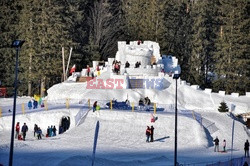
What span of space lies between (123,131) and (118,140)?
81.6 inches

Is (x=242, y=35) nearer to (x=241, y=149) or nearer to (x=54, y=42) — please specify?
(x=54, y=42)

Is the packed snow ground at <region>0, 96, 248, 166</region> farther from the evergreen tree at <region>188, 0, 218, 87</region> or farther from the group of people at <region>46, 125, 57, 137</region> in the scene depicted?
the evergreen tree at <region>188, 0, 218, 87</region>

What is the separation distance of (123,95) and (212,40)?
1331 inches

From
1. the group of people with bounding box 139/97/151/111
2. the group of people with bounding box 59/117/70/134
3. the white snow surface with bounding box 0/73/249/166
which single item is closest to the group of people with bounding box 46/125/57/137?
the white snow surface with bounding box 0/73/249/166

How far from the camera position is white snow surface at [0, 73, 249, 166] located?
104 ft

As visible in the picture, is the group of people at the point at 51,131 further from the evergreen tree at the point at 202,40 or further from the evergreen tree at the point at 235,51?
the evergreen tree at the point at 202,40

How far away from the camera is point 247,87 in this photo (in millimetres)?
66750

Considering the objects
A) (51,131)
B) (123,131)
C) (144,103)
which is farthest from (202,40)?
(51,131)

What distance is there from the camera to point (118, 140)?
38000 mm

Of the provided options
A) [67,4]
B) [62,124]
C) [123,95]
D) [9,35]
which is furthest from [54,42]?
[62,124]

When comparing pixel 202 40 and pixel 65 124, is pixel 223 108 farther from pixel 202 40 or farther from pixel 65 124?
pixel 202 40

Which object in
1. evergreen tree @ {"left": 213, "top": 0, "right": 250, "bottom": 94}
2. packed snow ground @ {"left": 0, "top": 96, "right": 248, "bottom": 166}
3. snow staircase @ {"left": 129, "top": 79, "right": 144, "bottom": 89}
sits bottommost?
packed snow ground @ {"left": 0, "top": 96, "right": 248, "bottom": 166}

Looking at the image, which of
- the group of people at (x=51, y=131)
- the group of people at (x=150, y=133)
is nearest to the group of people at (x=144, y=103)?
the group of people at (x=150, y=133)

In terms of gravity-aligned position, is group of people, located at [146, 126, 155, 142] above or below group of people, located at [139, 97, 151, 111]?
below
